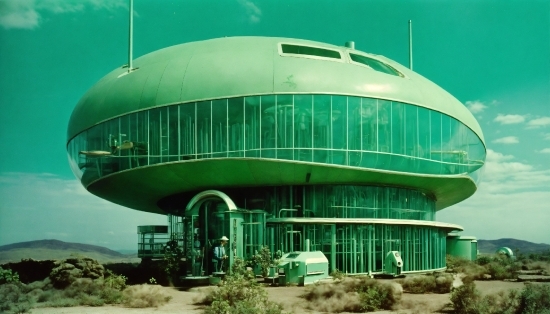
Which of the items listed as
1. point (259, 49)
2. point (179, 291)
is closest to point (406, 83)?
point (259, 49)

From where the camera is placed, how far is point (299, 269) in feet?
91.9

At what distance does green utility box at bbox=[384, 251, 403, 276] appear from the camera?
32.6 metres

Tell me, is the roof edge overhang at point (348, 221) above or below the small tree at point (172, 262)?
above

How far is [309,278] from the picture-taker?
28141 mm

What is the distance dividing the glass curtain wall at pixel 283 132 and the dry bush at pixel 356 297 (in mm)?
11009

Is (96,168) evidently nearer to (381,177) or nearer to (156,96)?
(156,96)

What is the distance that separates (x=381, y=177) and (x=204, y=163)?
33.6 ft

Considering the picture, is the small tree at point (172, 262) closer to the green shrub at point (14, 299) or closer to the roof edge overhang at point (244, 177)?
the roof edge overhang at point (244, 177)

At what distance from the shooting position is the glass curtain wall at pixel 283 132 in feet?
102

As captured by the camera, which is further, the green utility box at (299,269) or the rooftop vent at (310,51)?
the rooftop vent at (310,51)

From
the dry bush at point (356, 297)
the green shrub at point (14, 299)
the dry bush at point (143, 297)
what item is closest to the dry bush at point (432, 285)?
the dry bush at point (356, 297)

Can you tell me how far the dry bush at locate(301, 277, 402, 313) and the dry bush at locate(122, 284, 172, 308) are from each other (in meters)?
5.45

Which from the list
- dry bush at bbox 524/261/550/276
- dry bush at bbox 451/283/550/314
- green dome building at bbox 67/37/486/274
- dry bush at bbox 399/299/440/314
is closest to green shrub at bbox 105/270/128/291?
green dome building at bbox 67/37/486/274

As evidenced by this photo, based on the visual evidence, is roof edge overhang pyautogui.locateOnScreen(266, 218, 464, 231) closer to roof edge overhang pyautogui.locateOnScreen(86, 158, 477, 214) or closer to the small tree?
roof edge overhang pyautogui.locateOnScreen(86, 158, 477, 214)
